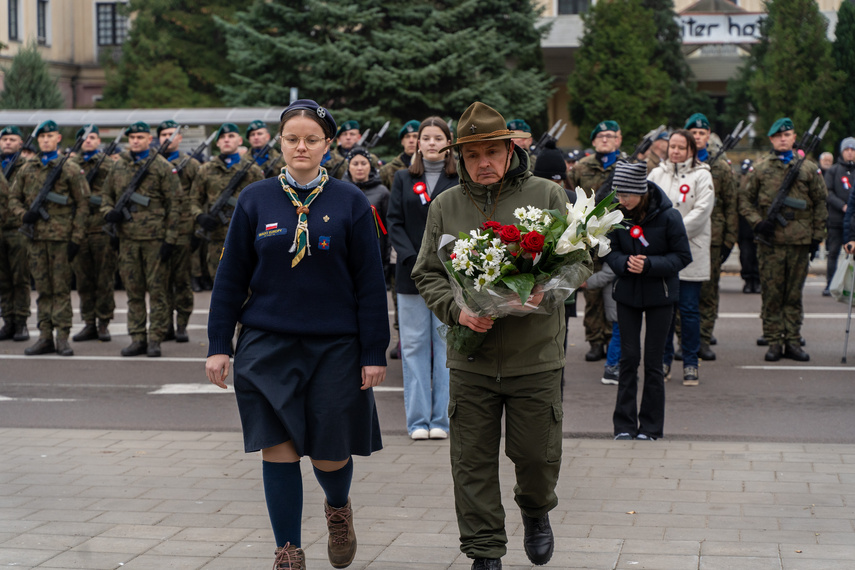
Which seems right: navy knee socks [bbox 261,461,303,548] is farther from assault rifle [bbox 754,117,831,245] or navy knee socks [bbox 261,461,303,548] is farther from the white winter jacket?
assault rifle [bbox 754,117,831,245]

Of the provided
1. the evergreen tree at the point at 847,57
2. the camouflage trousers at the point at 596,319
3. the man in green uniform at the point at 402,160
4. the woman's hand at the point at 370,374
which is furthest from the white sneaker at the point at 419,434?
the evergreen tree at the point at 847,57

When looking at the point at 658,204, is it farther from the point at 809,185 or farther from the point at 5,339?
the point at 5,339

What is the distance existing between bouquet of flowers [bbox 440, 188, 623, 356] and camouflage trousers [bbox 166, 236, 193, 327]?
8466 millimetres

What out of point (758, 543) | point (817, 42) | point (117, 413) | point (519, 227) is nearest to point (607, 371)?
point (117, 413)

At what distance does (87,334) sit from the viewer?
13.2 m

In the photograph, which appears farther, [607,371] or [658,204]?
[607,371]

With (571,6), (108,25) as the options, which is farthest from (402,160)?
(108,25)

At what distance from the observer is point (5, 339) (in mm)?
13398

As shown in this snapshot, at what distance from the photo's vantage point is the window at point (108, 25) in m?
52.2

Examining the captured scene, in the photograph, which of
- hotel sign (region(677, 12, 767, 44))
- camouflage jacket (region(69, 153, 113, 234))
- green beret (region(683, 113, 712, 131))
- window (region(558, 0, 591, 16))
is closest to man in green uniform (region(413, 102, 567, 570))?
green beret (region(683, 113, 712, 131))

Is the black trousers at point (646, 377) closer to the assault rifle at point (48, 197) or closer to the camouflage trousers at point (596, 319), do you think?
the camouflage trousers at point (596, 319)

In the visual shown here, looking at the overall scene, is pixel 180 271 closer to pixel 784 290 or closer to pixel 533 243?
pixel 784 290

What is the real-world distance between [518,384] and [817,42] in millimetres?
28560

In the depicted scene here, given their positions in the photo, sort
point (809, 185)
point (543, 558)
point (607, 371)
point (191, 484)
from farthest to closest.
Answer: point (809, 185) < point (607, 371) < point (191, 484) < point (543, 558)
